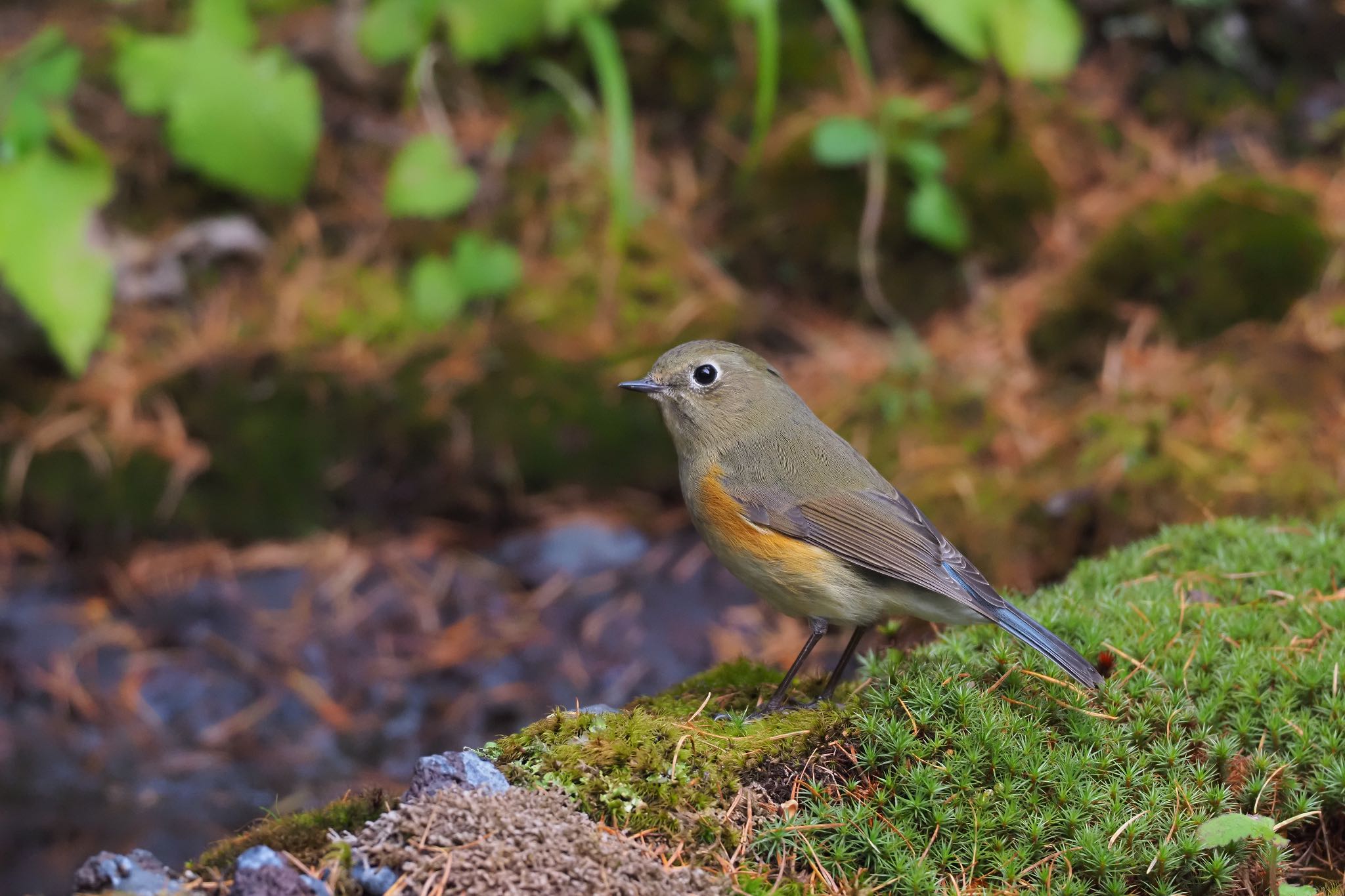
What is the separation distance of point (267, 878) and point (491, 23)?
5968 millimetres

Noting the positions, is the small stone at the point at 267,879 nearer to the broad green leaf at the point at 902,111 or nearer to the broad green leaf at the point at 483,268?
the broad green leaf at the point at 483,268

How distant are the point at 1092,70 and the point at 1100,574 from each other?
5.33m

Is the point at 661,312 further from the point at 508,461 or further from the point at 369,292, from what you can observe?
the point at 369,292

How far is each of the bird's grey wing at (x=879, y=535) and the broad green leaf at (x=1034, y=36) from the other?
4.17m

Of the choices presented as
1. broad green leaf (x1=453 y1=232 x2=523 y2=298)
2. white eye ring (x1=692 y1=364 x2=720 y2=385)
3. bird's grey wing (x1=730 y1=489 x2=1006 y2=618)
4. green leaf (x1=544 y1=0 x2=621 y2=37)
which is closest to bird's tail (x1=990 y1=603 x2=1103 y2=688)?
bird's grey wing (x1=730 y1=489 x2=1006 y2=618)

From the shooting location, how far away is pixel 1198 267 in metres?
7.39

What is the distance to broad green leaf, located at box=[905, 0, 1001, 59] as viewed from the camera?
24.0 ft

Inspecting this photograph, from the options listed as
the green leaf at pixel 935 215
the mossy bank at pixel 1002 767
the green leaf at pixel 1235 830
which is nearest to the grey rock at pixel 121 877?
the mossy bank at pixel 1002 767

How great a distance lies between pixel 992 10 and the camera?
7.45 metres

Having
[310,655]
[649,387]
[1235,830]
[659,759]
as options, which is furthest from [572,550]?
[1235,830]

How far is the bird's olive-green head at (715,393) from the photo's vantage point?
4590 mm

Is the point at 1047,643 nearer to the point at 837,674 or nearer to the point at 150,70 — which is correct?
the point at 837,674

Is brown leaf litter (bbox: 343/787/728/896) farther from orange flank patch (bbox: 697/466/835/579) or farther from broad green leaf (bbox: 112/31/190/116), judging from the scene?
broad green leaf (bbox: 112/31/190/116)

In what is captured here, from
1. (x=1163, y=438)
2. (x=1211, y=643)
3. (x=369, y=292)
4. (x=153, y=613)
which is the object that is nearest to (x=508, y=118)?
(x=369, y=292)
